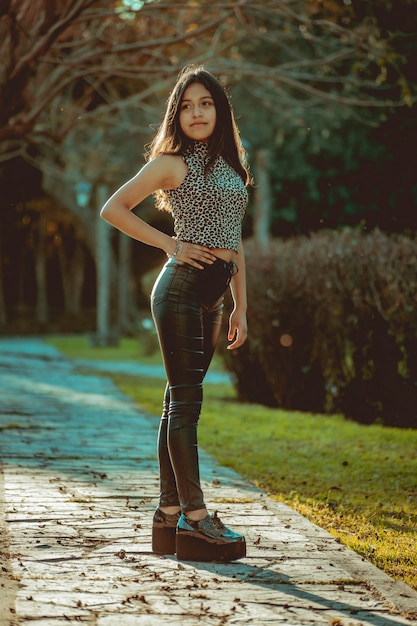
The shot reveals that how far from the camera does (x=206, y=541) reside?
13.7ft

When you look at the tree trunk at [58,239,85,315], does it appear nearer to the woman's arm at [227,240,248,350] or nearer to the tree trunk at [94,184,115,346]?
the tree trunk at [94,184,115,346]

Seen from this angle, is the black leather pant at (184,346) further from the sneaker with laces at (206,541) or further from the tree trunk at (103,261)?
the tree trunk at (103,261)

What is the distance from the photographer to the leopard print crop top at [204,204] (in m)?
4.21

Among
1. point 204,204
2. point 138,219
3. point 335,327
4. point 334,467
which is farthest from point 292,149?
point 138,219

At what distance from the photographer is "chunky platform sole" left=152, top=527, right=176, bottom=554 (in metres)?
4.32

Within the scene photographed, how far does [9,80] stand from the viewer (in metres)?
9.27

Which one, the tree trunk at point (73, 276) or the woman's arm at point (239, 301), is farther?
the tree trunk at point (73, 276)

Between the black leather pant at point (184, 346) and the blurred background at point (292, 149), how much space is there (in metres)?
0.99

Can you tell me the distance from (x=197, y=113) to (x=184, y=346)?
1024mm

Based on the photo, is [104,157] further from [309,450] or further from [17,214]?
[309,450]

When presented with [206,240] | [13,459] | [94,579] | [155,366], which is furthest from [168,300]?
[155,366]

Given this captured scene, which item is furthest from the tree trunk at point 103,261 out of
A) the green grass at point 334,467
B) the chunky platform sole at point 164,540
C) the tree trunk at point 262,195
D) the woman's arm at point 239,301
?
the chunky platform sole at point 164,540

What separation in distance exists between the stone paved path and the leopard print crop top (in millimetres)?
1410

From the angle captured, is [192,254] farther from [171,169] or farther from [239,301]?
[239,301]
